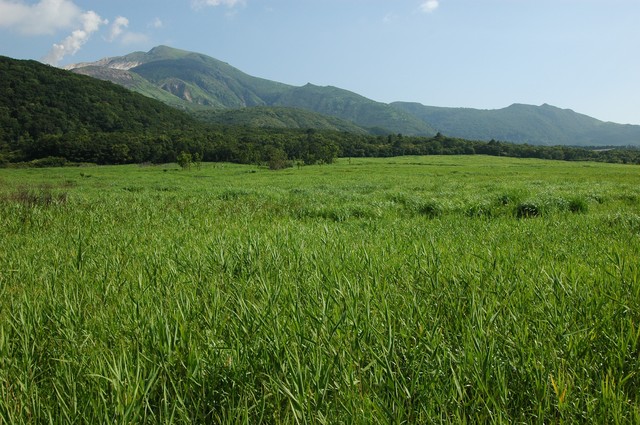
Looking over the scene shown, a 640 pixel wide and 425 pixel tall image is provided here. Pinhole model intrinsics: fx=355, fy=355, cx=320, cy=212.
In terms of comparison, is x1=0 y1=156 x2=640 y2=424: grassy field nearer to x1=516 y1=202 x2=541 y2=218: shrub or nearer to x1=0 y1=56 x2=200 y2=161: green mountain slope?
x1=516 y1=202 x2=541 y2=218: shrub

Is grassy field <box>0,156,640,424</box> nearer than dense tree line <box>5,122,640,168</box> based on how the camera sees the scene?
Yes

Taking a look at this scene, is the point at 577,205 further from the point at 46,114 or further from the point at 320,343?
the point at 46,114

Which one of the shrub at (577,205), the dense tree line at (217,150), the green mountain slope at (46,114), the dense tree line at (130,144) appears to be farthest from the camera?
the green mountain slope at (46,114)

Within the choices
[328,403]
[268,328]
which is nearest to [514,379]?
[328,403]

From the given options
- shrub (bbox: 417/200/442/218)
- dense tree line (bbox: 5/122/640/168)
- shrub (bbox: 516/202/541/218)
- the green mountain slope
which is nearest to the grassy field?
shrub (bbox: 516/202/541/218)

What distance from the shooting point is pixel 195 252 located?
4727 millimetres

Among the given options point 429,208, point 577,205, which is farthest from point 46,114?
point 577,205

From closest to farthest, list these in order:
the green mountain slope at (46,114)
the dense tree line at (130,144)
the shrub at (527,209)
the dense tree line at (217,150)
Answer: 1. the shrub at (527,209)
2. the dense tree line at (217,150)
3. the dense tree line at (130,144)
4. the green mountain slope at (46,114)

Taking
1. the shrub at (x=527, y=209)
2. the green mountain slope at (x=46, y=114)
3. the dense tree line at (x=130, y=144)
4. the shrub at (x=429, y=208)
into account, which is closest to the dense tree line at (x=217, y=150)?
the dense tree line at (x=130, y=144)

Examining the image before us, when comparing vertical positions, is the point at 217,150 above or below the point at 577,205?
above

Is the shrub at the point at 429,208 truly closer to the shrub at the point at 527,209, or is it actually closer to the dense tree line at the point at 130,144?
the shrub at the point at 527,209

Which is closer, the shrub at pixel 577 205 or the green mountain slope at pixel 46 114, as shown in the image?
the shrub at pixel 577 205

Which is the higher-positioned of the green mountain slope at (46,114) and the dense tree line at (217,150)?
the green mountain slope at (46,114)

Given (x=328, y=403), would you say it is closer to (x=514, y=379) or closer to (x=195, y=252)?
(x=514, y=379)
